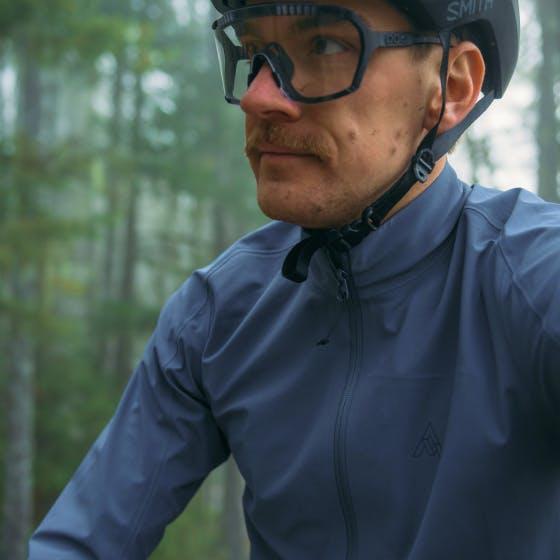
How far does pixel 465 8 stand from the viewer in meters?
2.33

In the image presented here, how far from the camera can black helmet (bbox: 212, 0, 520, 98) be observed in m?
2.23

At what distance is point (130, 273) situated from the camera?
2153 cm

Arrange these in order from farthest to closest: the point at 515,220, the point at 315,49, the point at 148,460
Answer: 1. the point at 148,460
2. the point at 315,49
3. the point at 515,220

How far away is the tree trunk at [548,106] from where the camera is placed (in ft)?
39.6

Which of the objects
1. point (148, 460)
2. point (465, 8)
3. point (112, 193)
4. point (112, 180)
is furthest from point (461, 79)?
point (112, 180)

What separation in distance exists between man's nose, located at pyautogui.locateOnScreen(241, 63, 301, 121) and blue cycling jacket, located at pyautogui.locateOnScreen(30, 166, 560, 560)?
38 centimetres

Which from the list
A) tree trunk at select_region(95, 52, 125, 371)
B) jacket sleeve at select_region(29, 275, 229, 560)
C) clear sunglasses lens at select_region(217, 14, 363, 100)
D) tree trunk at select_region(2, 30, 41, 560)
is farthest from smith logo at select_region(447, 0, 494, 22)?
tree trunk at select_region(95, 52, 125, 371)

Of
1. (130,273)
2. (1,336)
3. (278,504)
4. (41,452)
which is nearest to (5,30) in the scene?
(1,336)

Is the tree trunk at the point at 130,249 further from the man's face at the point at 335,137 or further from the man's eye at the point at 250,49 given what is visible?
the man's face at the point at 335,137

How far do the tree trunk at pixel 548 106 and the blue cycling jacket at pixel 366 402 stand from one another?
9.99 m

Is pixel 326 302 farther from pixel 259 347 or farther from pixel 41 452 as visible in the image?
pixel 41 452

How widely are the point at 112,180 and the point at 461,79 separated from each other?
2065 cm

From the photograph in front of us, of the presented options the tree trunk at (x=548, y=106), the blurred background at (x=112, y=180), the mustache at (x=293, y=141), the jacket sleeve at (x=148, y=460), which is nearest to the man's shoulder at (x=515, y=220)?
the mustache at (x=293, y=141)

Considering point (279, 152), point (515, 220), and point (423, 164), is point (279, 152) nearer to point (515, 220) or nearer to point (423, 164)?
point (423, 164)
